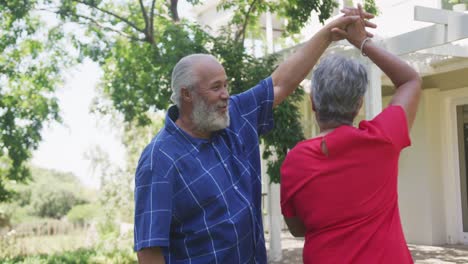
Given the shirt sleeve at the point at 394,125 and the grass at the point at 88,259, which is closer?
the shirt sleeve at the point at 394,125

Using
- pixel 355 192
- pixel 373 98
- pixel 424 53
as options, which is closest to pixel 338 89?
pixel 355 192

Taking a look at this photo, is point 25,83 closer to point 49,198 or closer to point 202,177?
point 202,177

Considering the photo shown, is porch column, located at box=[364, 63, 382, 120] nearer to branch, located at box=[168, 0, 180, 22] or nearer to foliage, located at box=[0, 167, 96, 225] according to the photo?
branch, located at box=[168, 0, 180, 22]

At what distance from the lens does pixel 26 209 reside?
27438 mm

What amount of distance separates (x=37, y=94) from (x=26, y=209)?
18.2m

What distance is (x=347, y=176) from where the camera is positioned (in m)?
1.75

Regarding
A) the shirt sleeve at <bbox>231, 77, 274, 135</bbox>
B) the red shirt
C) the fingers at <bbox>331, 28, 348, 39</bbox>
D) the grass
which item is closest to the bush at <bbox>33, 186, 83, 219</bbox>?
the grass

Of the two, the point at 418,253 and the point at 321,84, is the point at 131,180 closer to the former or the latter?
the point at 418,253

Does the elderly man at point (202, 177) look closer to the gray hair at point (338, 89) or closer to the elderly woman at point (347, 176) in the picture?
the elderly woman at point (347, 176)

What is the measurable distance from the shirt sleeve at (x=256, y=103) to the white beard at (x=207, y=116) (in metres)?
0.21

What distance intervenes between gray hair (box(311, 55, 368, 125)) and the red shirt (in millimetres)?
56

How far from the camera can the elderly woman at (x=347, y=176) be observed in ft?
5.69

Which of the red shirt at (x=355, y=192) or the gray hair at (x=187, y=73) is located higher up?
the gray hair at (x=187, y=73)

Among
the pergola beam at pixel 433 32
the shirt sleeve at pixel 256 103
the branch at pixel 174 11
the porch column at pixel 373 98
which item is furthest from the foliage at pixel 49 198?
the shirt sleeve at pixel 256 103
